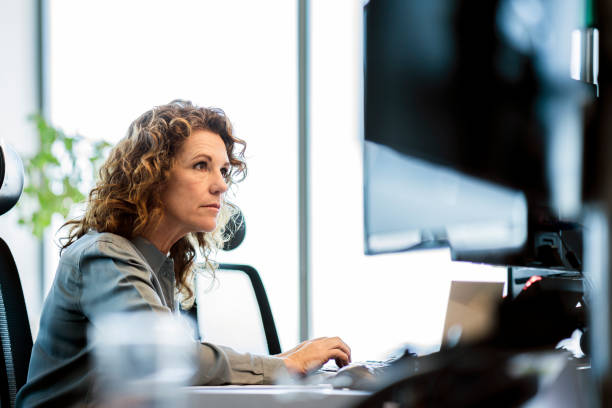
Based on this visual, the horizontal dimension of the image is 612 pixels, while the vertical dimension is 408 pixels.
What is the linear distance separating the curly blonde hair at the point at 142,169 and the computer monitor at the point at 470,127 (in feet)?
1.76

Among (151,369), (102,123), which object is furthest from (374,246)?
(102,123)

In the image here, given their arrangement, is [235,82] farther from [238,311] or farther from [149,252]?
[149,252]

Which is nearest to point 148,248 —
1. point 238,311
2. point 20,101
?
point 238,311

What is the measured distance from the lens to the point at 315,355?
1.12 m

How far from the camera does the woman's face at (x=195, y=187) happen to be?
1356mm

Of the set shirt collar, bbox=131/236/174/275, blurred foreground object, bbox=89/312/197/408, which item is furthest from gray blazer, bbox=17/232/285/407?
blurred foreground object, bbox=89/312/197/408

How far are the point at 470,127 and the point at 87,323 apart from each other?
80 cm

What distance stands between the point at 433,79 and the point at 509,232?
0.23 metres

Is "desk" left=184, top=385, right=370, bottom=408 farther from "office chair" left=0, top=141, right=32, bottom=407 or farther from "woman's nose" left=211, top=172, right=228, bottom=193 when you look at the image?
"woman's nose" left=211, top=172, right=228, bottom=193

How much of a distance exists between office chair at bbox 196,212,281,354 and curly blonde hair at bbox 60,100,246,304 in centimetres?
47

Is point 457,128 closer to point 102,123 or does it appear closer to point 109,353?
point 109,353

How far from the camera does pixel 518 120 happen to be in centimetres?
67

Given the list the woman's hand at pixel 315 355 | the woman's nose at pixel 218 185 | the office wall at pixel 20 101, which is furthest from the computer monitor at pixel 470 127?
the office wall at pixel 20 101

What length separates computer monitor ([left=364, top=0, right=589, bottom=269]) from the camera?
62 cm
